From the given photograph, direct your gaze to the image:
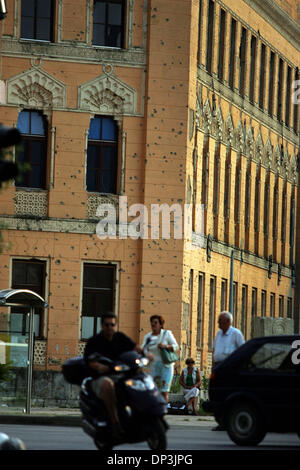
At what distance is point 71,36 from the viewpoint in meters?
41.9

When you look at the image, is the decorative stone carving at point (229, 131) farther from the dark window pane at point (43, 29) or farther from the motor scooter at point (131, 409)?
the motor scooter at point (131, 409)

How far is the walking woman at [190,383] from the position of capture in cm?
4012

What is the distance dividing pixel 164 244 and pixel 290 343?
1975 cm

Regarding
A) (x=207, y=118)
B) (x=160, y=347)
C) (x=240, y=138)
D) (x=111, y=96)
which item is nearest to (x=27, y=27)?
(x=111, y=96)

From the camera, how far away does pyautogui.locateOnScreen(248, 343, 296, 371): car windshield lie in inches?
867

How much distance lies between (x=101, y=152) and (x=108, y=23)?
3512 mm

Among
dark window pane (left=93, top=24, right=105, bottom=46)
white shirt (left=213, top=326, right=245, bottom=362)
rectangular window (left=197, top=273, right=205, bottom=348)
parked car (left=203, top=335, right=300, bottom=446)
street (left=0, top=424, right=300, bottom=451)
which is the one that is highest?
dark window pane (left=93, top=24, right=105, bottom=46)

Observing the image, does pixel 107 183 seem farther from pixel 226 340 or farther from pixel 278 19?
pixel 226 340

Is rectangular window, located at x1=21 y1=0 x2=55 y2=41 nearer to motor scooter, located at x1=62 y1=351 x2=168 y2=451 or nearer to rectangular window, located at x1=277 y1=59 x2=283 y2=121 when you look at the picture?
rectangular window, located at x1=277 y1=59 x2=283 y2=121

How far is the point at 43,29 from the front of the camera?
42062 millimetres

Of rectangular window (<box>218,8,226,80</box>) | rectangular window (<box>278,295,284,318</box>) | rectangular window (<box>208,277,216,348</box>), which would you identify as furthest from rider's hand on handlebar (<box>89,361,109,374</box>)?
rectangular window (<box>278,295,284,318</box>)

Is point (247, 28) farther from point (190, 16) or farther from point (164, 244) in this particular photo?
point (164, 244)

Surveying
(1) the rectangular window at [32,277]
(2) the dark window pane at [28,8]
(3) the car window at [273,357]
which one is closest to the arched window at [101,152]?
(1) the rectangular window at [32,277]

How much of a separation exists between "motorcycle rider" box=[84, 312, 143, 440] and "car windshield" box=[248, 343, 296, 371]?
13.3 ft
